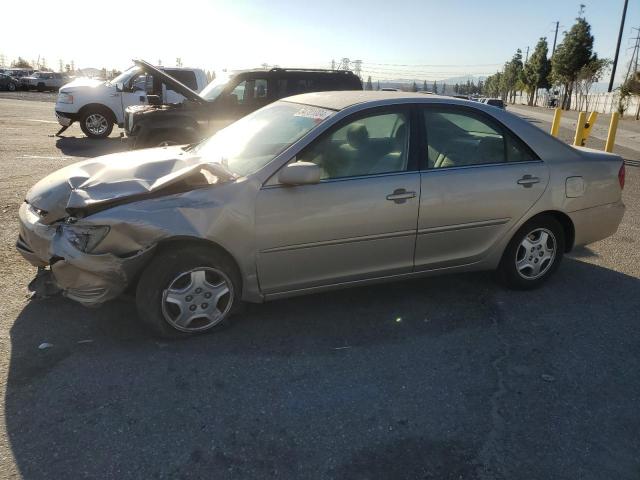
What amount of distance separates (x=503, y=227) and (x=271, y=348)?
2082 mm

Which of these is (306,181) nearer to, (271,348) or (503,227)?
(271,348)

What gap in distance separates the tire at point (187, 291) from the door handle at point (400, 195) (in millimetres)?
1202

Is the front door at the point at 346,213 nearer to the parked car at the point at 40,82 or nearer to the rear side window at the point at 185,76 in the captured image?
the rear side window at the point at 185,76

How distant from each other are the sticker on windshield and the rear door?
0.74 m

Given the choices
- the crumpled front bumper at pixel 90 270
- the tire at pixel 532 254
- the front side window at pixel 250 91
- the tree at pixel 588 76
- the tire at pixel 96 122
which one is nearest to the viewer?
the crumpled front bumper at pixel 90 270

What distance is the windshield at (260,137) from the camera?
3.74 metres

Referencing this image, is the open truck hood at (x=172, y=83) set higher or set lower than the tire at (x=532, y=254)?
higher

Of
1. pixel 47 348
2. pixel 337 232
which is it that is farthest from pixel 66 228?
pixel 337 232

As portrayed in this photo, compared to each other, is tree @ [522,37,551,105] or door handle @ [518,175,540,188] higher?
tree @ [522,37,551,105]

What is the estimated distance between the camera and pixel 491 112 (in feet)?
14.1

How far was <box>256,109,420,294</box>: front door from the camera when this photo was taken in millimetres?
3492

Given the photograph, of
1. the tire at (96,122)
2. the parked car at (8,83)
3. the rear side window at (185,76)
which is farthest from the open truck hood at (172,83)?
the parked car at (8,83)

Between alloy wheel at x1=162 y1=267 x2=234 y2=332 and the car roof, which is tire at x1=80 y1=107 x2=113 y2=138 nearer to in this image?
the car roof

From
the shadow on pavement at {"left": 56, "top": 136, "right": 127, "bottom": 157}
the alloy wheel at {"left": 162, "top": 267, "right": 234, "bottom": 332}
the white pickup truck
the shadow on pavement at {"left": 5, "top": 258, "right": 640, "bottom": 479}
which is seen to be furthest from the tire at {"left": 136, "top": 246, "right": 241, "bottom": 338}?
the white pickup truck
